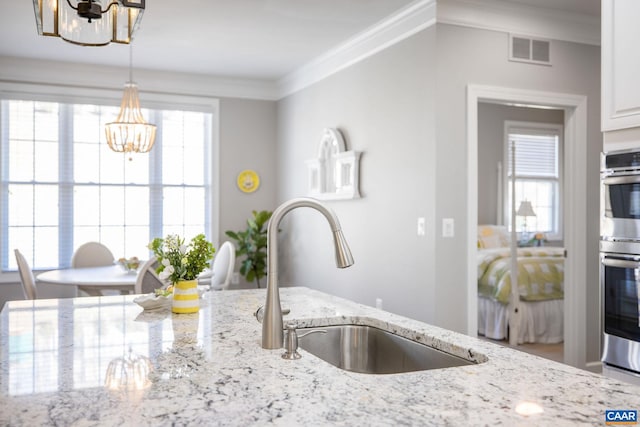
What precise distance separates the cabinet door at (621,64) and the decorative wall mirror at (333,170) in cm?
236

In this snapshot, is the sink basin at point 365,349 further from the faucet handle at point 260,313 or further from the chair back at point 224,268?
the chair back at point 224,268

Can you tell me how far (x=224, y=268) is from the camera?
16.6 ft

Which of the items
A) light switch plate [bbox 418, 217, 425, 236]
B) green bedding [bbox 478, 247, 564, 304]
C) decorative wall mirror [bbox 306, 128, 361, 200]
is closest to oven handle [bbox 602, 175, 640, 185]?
light switch plate [bbox 418, 217, 425, 236]

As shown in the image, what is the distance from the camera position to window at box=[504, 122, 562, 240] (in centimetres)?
726

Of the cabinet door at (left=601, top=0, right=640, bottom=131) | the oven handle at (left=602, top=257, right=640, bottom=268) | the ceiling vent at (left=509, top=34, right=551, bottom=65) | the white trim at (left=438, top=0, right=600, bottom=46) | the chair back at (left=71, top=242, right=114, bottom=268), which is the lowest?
the chair back at (left=71, top=242, right=114, bottom=268)

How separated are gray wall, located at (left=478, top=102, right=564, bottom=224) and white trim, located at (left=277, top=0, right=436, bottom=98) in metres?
2.50

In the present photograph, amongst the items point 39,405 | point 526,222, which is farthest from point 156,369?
point 526,222

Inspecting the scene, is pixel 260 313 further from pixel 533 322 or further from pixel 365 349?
pixel 533 322

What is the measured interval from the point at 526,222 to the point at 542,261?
72.1 inches

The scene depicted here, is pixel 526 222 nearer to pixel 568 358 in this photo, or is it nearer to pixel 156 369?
pixel 568 358

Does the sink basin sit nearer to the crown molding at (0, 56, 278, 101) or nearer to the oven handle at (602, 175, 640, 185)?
the oven handle at (602, 175, 640, 185)

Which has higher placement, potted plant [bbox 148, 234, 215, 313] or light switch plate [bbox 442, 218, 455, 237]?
light switch plate [bbox 442, 218, 455, 237]

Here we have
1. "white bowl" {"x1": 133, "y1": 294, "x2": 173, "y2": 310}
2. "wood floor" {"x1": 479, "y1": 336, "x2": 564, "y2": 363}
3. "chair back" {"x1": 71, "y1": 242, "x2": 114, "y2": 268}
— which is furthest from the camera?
"chair back" {"x1": 71, "y1": 242, "x2": 114, "y2": 268}

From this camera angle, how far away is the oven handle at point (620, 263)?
8.08 feet
